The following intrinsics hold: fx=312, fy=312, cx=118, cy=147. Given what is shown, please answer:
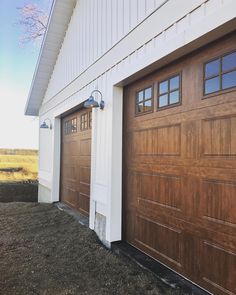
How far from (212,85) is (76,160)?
4.65 meters

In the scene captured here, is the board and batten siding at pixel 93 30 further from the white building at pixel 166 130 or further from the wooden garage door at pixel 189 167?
the wooden garage door at pixel 189 167

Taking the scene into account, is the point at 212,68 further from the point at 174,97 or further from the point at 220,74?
the point at 174,97

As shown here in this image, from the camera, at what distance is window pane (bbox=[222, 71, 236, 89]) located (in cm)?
274

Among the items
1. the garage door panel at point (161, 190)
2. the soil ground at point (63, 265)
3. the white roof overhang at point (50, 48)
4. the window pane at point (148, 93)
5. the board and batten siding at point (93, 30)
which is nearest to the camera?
the soil ground at point (63, 265)

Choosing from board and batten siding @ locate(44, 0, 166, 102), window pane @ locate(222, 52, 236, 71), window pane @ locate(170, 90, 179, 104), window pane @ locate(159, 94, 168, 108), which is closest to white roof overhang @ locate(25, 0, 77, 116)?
board and batten siding @ locate(44, 0, 166, 102)

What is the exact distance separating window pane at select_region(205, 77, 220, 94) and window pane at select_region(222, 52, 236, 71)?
0.13m

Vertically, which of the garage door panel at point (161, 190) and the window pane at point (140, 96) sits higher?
the window pane at point (140, 96)

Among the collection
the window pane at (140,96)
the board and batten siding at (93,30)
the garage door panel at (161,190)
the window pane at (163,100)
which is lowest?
the garage door panel at (161,190)

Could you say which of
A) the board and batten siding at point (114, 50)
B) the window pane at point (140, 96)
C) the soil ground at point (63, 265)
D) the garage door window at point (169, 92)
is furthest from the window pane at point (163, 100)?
the soil ground at point (63, 265)

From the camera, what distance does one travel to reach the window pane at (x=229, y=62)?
9.01 ft

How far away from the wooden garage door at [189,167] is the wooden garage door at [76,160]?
87.0 inches

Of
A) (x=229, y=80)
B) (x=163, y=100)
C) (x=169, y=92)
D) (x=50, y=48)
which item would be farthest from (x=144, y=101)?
(x=50, y=48)

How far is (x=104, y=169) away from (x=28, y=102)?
703 centimetres

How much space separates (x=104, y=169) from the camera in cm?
500
